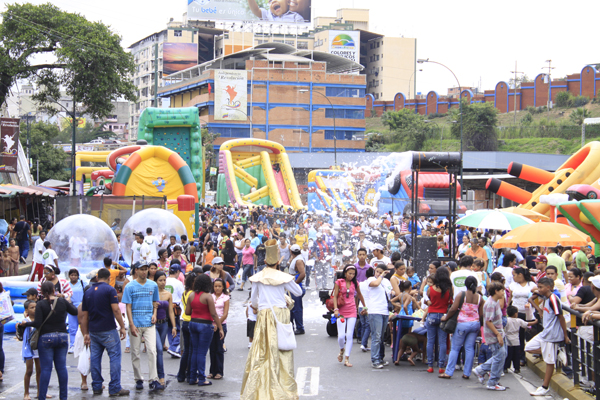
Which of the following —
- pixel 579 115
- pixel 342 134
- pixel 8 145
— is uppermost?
pixel 579 115

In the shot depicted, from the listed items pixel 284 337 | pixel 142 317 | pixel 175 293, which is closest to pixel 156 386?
pixel 142 317

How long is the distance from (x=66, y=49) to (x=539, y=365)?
2737 centimetres

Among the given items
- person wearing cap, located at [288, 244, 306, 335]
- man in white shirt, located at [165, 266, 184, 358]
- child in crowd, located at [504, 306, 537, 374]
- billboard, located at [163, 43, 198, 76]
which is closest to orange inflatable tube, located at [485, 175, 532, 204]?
person wearing cap, located at [288, 244, 306, 335]

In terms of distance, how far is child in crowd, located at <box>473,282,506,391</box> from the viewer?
316 inches

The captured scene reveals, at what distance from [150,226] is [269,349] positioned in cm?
1017

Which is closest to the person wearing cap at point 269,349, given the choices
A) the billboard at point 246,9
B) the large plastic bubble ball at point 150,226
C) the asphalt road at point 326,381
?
the asphalt road at point 326,381

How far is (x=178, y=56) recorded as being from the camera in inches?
3669

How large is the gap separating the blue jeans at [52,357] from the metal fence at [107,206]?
1152 centimetres

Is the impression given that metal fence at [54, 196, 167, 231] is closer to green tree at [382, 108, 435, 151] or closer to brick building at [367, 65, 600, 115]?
green tree at [382, 108, 435, 151]

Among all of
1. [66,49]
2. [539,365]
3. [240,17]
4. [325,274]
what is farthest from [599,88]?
[539,365]

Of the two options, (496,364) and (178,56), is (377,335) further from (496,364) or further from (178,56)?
(178,56)

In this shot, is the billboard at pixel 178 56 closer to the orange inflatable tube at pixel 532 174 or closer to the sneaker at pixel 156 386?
the orange inflatable tube at pixel 532 174

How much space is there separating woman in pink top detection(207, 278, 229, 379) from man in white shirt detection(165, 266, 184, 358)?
2.34 ft

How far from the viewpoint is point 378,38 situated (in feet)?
332
